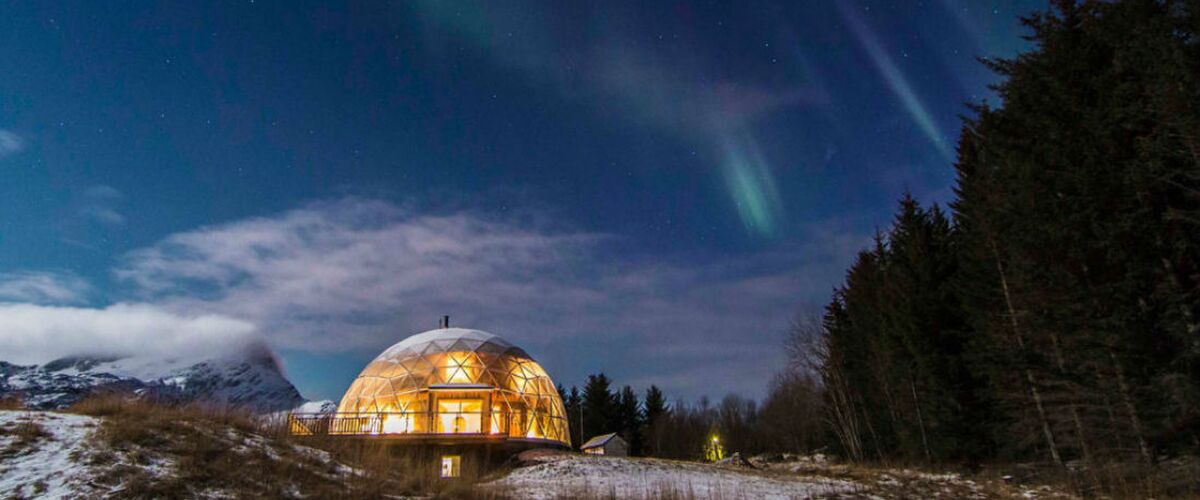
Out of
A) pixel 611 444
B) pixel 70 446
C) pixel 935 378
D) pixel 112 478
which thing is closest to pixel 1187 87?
pixel 935 378

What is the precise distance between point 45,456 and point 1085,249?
19.9m

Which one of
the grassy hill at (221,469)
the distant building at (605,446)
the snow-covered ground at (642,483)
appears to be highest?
the grassy hill at (221,469)

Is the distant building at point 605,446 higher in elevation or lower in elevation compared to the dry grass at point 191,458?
lower

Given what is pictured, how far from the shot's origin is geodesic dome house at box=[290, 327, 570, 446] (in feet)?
86.7

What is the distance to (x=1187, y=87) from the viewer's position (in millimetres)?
10594

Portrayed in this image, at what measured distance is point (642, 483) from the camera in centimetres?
1482

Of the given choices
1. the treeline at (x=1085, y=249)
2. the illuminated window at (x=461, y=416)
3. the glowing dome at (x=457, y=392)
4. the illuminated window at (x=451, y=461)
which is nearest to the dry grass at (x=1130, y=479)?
the treeline at (x=1085, y=249)

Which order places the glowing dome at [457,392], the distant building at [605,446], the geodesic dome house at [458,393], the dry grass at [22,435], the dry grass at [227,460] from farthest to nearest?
1. the distant building at [605,446]
2. the glowing dome at [457,392]
3. the geodesic dome house at [458,393]
4. the dry grass at [22,435]
5. the dry grass at [227,460]

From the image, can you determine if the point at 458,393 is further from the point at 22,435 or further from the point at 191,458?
the point at 22,435

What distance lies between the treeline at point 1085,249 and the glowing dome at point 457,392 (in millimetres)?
16718

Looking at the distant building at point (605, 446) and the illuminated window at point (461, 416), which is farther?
the distant building at point (605, 446)

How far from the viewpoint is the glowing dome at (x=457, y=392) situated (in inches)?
1048

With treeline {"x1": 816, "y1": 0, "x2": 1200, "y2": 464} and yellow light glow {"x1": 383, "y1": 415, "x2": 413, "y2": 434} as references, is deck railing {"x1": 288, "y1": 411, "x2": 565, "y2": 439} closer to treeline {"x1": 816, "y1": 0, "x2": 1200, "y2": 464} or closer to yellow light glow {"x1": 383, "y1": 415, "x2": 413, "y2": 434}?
yellow light glow {"x1": 383, "y1": 415, "x2": 413, "y2": 434}

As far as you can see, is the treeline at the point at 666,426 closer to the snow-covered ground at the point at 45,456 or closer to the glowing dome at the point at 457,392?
the glowing dome at the point at 457,392
